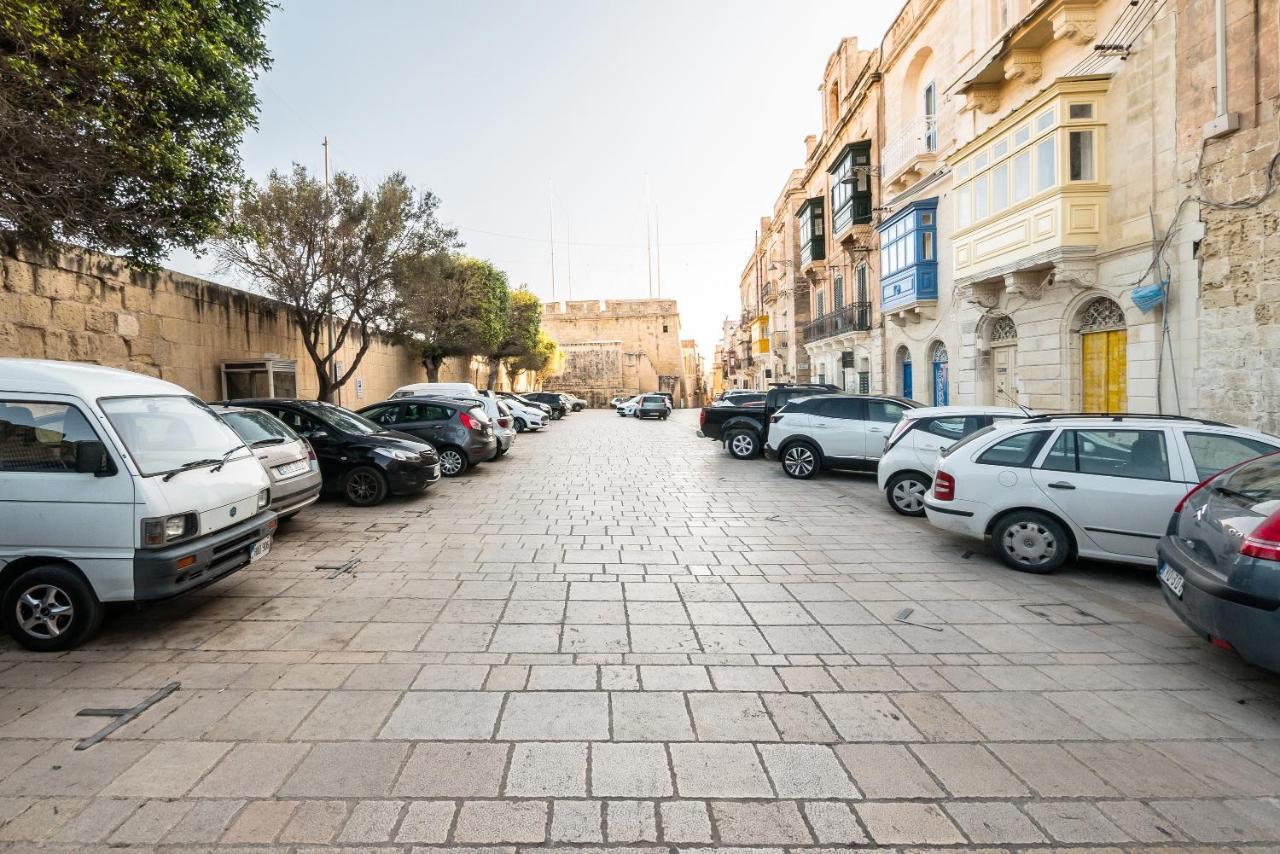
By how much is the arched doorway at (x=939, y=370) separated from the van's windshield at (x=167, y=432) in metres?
17.7

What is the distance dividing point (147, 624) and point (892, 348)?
21307 mm

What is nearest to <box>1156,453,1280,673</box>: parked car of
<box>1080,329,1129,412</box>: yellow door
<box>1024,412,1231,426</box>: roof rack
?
<box>1024,412,1231,426</box>: roof rack

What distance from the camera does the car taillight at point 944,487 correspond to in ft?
21.9

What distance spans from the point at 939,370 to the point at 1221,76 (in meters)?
10.3

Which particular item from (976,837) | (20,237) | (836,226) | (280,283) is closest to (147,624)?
(976,837)

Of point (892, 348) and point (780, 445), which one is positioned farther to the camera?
point (892, 348)

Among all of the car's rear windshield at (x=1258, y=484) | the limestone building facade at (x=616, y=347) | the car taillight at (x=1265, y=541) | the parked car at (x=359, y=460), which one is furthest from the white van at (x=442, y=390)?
the limestone building facade at (x=616, y=347)

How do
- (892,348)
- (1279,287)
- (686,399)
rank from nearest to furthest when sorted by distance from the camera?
(1279,287) < (892,348) < (686,399)

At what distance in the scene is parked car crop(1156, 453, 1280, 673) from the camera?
3.39m

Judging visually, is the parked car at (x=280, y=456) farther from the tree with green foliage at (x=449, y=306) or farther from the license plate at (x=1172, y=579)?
the tree with green foliage at (x=449, y=306)

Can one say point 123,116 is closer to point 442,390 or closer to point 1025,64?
point 442,390

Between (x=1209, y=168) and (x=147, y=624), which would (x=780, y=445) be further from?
(x=147, y=624)

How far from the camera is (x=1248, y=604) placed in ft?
11.3

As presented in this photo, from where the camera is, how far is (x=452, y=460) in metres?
13.4
